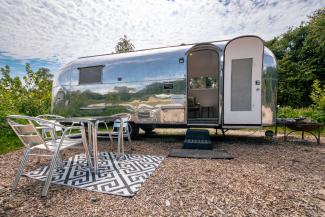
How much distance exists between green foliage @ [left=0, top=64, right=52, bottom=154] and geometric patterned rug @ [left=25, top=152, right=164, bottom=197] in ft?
9.99

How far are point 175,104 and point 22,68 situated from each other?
10.0 m

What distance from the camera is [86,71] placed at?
5625 millimetres

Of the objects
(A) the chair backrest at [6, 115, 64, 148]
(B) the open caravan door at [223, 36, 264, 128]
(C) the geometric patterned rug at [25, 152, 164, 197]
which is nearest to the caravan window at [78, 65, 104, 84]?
(C) the geometric patterned rug at [25, 152, 164, 197]

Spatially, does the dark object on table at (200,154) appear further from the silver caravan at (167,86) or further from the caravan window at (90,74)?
the caravan window at (90,74)

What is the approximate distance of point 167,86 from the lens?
4852mm

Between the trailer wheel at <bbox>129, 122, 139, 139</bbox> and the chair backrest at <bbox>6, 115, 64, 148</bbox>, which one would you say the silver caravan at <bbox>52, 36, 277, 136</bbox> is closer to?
the trailer wheel at <bbox>129, 122, 139, 139</bbox>

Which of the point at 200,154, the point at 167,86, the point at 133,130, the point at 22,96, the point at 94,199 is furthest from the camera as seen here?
the point at 22,96

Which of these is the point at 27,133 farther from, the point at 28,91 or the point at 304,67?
the point at 304,67

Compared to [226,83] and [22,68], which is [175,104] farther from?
[22,68]

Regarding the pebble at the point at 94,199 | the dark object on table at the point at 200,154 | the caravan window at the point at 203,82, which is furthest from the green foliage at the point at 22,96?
the caravan window at the point at 203,82

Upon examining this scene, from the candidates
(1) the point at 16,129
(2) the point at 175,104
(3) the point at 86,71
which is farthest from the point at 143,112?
(1) the point at 16,129

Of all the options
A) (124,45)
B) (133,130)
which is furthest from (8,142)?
(124,45)

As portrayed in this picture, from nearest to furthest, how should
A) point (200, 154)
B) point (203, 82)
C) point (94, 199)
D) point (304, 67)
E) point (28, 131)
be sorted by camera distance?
point (94, 199) < point (28, 131) < point (200, 154) < point (203, 82) < point (304, 67)

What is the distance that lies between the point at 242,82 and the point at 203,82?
2.29 meters
